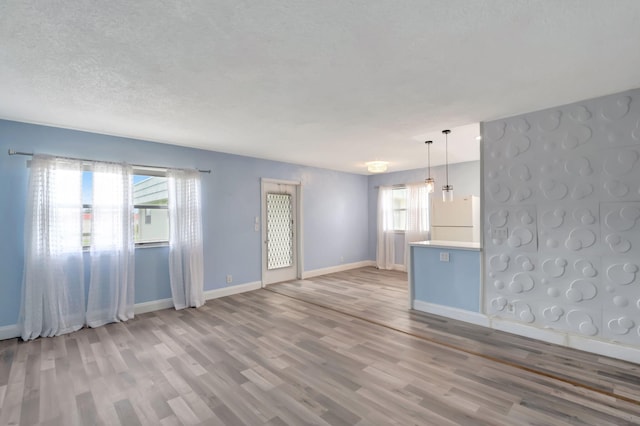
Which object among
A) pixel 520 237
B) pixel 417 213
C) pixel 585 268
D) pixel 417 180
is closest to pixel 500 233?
pixel 520 237

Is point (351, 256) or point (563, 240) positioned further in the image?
point (351, 256)

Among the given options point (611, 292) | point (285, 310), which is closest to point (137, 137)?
point (285, 310)

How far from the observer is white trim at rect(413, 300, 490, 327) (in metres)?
3.67

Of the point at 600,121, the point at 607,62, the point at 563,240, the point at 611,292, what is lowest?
the point at 611,292

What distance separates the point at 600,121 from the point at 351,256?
5.60 m

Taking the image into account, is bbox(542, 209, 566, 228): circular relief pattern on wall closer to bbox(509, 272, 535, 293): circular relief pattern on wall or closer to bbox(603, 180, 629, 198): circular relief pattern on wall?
bbox(603, 180, 629, 198): circular relief pattern on wall

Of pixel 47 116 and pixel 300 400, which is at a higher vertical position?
pixel 47 116

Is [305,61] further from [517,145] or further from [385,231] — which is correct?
[385,231]

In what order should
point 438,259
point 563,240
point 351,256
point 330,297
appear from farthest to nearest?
point 351,256
point 330,297
point 438,259
point 563,240

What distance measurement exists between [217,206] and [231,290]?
5.04 feet

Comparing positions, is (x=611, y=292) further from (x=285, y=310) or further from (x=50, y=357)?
(x=50, y=357)

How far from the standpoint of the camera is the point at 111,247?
3951mm

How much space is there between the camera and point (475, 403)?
215cm

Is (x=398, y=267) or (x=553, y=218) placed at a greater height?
(x=553, y=218)
